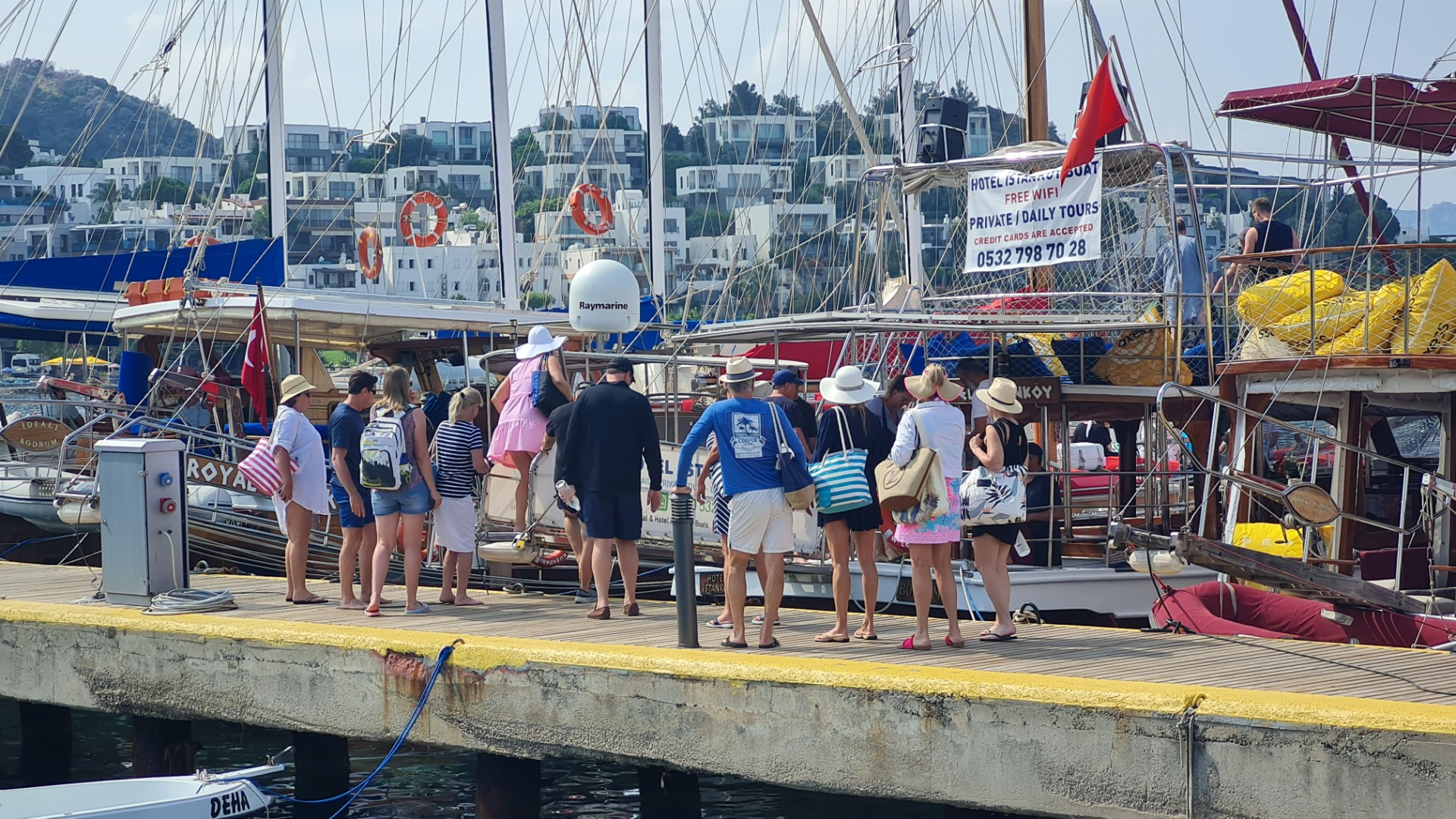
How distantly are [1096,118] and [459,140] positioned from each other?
6748 inches

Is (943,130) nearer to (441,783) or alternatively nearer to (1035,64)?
(1035,64)

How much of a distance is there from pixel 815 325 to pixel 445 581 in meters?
3.23

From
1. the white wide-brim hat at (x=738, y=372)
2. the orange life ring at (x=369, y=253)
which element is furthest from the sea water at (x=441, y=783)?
the orange life ring at (x=369, y=253)

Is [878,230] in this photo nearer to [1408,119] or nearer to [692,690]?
[1408,119]

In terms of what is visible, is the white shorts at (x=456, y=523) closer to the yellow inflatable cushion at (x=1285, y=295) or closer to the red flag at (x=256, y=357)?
the red flag at (x=256, y=357)

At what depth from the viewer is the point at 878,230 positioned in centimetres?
1302

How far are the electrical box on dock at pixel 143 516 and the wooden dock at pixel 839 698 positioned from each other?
34 centimetres

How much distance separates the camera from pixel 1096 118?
1184 centimetres

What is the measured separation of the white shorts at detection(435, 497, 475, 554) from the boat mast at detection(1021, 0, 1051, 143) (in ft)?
25.8

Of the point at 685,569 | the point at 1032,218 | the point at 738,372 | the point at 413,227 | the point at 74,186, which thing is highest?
the point at 74,186

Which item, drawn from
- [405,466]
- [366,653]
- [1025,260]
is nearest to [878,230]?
[1025,260]

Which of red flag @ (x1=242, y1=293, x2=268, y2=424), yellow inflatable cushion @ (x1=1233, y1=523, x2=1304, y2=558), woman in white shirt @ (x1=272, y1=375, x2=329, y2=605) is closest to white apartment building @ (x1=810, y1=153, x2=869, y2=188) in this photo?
yellow inflatable cushion @ (x1=1233, y1=523, x2=1304, y2=558)

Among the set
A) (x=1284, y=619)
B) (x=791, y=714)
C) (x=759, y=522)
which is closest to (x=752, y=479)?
(x=759, y=522)

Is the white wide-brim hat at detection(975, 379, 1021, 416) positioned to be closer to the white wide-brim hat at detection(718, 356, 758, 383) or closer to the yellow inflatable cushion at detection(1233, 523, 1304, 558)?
the white wide-brim hat at detection(718, 356, 758, 383)
